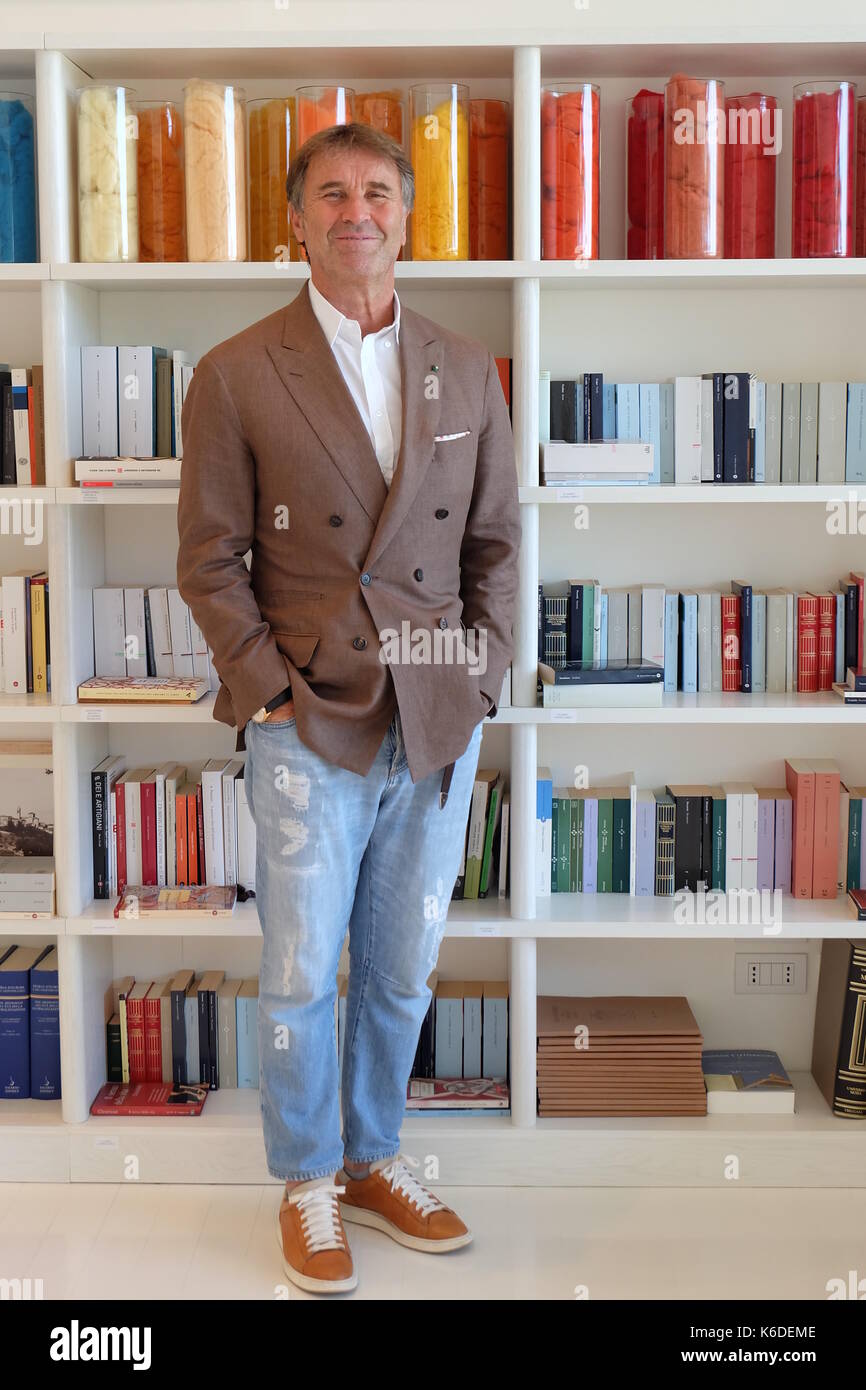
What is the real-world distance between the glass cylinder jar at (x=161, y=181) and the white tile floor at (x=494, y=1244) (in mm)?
1769

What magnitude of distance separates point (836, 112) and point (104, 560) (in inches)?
64.8

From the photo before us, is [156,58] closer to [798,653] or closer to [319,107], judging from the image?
[319,107]

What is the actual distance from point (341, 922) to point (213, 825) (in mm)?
584

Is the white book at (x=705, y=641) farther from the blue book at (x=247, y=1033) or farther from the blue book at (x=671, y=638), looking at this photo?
the blue book at (x=247, y=1033)

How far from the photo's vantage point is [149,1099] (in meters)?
2.82

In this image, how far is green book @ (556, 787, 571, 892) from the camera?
9.27 ft

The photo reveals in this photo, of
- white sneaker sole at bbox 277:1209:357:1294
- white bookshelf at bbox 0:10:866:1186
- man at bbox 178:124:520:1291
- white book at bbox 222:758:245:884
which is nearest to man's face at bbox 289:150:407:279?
man at bbox 178:124:520:1291

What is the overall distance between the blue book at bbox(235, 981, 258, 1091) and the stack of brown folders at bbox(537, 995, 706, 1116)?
1.93 ft

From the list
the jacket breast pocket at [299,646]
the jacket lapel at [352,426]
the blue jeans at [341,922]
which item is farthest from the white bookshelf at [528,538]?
the jacket breast pocket at [299,646]

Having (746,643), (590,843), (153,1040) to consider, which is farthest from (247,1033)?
(746,643)

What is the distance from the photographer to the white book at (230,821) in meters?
2.81
